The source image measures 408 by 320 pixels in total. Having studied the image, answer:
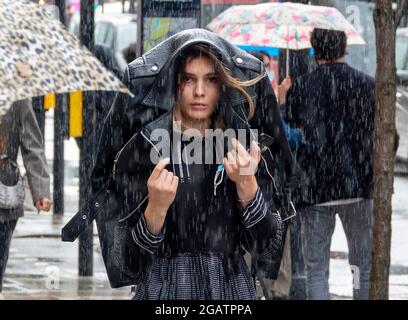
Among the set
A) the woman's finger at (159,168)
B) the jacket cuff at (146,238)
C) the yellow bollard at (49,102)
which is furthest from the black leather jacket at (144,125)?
the yellow bollard at (49,102)

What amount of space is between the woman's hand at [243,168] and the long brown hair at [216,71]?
0.25 meters

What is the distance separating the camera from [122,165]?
5016 millimetres

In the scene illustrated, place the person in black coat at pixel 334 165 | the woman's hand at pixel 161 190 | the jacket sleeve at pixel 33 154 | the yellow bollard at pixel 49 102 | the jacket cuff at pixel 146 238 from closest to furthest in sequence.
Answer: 1. the woman's hand at pixel 161 190
2. the jacket cuff at pixel 146 238
3. the jacket sleeve at pixel 33 154
4. the person in black coat at pixel 334 165
5. the yellow bollard at pixel 49 102

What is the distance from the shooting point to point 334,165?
8.80 meters

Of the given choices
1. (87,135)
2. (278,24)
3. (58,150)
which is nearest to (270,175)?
(278,24)

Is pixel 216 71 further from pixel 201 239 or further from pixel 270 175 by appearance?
pixel 201 239

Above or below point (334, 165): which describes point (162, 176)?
above

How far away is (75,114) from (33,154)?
3.97 meters

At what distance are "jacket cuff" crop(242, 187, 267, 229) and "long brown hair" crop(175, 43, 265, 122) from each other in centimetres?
39

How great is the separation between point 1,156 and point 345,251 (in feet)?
20.5

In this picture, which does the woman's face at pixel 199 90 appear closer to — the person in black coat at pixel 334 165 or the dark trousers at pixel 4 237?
the dark trousers at pixel 4 237

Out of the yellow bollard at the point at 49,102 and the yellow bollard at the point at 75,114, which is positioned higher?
the yellow bollard at the point at 75,114

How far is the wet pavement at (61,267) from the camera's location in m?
10.6

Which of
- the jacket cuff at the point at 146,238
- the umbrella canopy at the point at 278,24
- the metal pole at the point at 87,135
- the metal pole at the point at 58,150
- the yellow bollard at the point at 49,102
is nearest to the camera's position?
the jacket cuff at the point at 146,238
